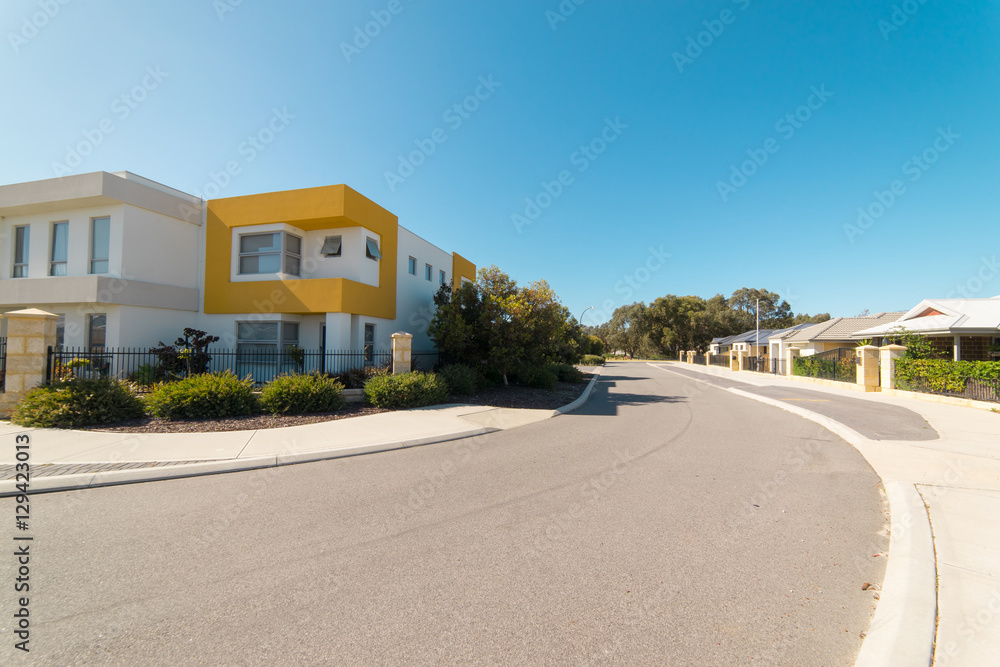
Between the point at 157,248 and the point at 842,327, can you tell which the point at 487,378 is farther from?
the point at 842,327

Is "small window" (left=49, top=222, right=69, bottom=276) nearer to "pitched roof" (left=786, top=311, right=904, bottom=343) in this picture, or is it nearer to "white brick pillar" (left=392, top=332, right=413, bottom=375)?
"white brick pillar" (left=392, top=332, right=413, bottom=375)

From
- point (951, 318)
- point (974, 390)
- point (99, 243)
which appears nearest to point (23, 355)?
point (99, 243)

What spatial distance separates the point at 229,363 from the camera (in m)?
14.9

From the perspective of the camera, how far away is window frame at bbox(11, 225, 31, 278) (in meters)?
15.2

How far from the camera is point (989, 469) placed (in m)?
6.21

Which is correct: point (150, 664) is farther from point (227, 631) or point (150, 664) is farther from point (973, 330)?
point (973, 330)

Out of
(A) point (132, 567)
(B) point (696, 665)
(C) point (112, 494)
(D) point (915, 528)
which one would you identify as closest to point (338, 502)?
(A) point (132, 567)

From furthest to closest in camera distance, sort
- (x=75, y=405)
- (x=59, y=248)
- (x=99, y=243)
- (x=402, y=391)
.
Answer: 1. (x=59, y=248)
2. (x=99, y=243)
3. (x=402, y=391)
4. (x=75, y=405)

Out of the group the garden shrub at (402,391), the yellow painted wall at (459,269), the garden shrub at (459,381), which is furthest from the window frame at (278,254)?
the yellow painted wall at (459,269)

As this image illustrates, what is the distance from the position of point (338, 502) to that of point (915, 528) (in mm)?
6012

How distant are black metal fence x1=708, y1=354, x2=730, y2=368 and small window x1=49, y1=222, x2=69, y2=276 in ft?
161

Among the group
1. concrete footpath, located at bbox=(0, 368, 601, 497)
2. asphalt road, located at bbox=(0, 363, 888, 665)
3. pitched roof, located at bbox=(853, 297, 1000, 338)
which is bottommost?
asphalt road, located at bbox=(0, 363, 888, 665)

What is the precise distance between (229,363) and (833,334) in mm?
39237

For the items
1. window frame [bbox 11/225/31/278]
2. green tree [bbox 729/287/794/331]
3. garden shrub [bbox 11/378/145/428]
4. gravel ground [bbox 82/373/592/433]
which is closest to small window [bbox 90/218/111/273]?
window frame [bbox 11/225/31/278]
